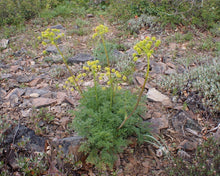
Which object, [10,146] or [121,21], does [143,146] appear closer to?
[10,146]

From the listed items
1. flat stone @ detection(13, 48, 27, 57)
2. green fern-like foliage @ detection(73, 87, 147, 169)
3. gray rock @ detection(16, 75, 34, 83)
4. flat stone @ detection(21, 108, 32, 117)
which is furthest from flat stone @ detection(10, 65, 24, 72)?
green fern-like foliage @ detection(73, 87, 147, 169)

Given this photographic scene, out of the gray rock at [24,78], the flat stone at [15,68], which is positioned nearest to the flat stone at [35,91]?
the gray rock at [24,78]

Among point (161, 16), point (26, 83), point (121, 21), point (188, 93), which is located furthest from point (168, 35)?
point (26, 83)

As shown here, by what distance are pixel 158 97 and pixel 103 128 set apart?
160 cm

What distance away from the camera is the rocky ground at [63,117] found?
8.11ft

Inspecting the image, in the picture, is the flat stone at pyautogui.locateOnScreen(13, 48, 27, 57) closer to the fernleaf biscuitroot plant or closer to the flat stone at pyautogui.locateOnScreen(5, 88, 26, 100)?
the flat stone at pyautogui.locateOnScreen(5, 88, 26, 100)

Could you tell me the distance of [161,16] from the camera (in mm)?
6312

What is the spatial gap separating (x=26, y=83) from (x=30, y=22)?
4.03 m

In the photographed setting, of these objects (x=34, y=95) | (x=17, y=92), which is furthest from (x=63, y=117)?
(x=17, y=92)

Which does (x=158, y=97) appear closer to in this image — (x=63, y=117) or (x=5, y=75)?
(x=63, y=117)

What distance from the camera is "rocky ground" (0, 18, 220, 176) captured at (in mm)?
2471

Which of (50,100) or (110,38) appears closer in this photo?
(50,100)

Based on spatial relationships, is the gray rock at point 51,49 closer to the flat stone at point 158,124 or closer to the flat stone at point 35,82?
the flat stone at point 35,82

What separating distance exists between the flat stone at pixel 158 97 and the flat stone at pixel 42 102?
180 centimetres
